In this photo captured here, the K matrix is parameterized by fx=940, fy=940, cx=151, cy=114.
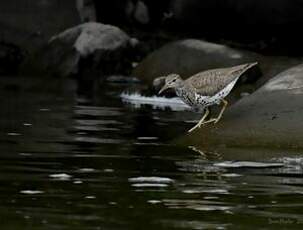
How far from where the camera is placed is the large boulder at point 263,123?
9258 millimetres

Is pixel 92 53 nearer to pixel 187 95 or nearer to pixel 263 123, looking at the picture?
pixel 187 95

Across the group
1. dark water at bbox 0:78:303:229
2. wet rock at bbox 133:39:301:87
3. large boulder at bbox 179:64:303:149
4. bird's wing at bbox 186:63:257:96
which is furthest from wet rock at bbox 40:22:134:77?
large boulder at bbox 179:64:303:149

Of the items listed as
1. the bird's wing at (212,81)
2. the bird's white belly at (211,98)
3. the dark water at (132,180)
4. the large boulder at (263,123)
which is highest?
A: the bird's wing at (212,81)

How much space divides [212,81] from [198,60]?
7.42 meters

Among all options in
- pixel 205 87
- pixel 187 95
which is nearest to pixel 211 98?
pixel 205 87

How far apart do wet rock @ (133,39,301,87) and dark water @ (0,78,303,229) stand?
18.3ft

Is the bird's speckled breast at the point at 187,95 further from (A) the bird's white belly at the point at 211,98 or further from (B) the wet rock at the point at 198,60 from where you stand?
(B) the wet rock at the point at 198,60

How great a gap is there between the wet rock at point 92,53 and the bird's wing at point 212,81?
33.6 feet

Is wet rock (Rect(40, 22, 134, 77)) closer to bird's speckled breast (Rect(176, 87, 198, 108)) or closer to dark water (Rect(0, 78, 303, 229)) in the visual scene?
dark water (Rect(0, 78, 303, 229))

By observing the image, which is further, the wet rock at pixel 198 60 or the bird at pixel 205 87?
the wet rock at pixel 198 60

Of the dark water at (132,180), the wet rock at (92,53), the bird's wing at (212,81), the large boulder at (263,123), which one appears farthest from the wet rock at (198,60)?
the large boulder at (263,123)

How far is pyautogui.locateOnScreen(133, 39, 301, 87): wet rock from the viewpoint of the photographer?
56.7 feet

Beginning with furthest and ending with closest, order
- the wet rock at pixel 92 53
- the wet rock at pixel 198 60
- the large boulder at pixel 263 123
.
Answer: the wet rock at pixel 92 53 < the wet rock at pixel 198 60 < the large boulder at pixel 263 123

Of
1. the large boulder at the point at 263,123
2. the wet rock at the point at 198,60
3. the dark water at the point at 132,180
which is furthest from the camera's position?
the wet rock at the point at 198,60
